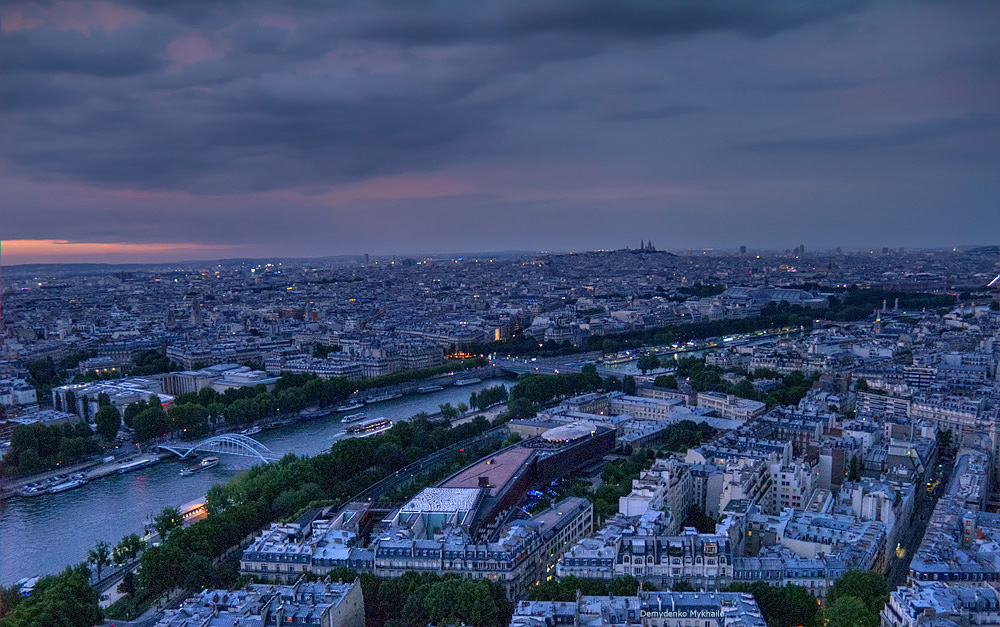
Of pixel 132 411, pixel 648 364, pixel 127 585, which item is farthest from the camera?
pixel 648 364

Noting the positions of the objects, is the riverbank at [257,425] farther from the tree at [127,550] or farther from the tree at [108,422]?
the tree at [127,550]

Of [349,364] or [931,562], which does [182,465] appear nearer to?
[349,364]

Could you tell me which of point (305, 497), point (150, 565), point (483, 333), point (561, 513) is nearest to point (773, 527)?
point (561, 513)

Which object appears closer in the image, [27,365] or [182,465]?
[182,465]

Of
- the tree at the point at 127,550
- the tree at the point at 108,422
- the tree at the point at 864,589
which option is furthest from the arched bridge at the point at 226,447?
the tree at the point at 864,589

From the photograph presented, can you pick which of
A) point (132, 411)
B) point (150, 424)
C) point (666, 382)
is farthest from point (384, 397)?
point (666, 382)

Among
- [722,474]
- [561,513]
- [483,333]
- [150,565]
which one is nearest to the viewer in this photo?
[150,565]

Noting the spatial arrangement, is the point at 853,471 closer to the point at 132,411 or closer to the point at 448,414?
the point at 448,414
